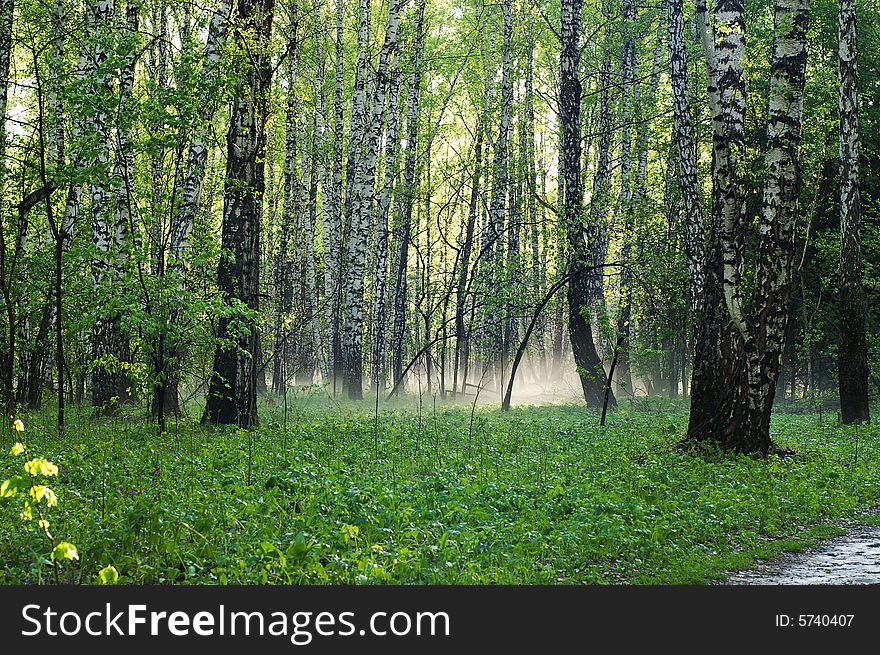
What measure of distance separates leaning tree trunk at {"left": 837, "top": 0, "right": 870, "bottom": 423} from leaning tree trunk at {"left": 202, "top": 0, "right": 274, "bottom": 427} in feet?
39.6

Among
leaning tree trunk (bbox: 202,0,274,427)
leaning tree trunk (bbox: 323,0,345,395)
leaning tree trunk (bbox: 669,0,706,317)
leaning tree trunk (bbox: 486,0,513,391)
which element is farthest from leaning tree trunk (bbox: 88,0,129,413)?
leaning tree trunk (bbox: 323,0,345,395)

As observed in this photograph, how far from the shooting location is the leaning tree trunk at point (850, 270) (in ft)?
58.7

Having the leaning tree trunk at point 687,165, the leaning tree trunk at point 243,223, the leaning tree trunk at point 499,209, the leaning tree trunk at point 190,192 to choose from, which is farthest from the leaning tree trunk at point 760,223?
the leaning tree trunk at point 499,209

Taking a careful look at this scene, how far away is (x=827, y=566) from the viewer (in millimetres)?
7031

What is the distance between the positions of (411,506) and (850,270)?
13910mm

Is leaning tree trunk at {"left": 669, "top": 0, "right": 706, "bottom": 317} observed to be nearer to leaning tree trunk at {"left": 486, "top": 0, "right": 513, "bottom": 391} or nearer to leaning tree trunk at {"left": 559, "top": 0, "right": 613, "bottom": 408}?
leaning tree trunk at {"left": 559, "top": 0, "right": 613, "bottom": 408}

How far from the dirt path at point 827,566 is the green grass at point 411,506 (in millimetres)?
209

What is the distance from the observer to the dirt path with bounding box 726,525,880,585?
21.5 ft

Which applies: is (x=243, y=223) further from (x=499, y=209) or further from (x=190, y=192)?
(x=499, y=209)

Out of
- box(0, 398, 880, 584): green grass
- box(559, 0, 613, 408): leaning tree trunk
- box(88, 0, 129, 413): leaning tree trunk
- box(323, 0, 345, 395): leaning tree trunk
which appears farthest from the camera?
box(323, 0, 345, 395): leaning tree trunk

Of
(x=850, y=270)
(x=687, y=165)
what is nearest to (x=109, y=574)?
(x=687, y=165)

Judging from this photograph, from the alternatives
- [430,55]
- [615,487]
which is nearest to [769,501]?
[615,487]

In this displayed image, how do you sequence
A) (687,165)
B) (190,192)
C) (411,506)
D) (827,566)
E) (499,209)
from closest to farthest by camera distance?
(827,566)
(411,506)
(190,192)
(687,165)
(499,209)

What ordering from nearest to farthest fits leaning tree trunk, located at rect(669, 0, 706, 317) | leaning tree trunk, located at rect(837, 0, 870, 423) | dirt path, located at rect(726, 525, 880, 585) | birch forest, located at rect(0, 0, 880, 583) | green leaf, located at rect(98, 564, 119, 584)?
green leaf, located at rect(98, 564, 119, 584)
dirt path, located at rect(726, 525, 880, 585)
birch forest, located at rect(0, 0, 880, 583)
leaning tree trunk, located at rect(669, 0, 706, 317)
leaning tree trunk, located at rect(837, 0, 870, 423)
